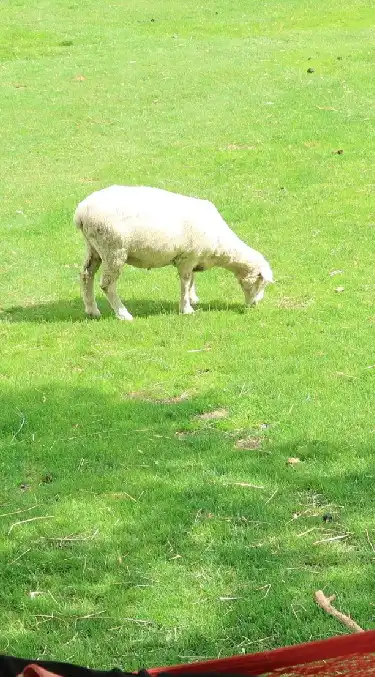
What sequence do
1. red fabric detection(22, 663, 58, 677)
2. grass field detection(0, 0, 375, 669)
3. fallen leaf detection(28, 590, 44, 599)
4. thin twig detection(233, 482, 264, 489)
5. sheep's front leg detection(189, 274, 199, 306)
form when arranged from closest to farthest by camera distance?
red fabric detection(22, 663, 58, 677)
grass field detection(0, 0, 375, 669)
fallen leaf detection(28, 590, 44, 599)
thin twig detection(233, 482, 264, 489)
sheep's front leg detection(189, 274, 199, 306)

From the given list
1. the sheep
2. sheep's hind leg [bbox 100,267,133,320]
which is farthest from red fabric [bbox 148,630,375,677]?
sheep's hind leg [bbox 100,267,133,320]

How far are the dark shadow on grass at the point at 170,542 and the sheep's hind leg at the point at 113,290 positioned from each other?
3.68 meters

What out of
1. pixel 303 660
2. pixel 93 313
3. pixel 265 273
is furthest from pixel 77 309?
pixel 303 660

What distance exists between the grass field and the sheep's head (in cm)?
20

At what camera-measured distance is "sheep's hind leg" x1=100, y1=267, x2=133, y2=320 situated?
12641mm

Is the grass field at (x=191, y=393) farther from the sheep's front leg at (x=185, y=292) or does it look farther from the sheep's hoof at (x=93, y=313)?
the sheep's front leg at (x=185, y=292)

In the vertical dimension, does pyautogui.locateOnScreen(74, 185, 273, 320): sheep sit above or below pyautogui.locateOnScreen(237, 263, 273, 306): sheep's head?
above

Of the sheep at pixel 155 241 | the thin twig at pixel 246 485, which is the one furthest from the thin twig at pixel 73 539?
the sheep at pixel 155 241

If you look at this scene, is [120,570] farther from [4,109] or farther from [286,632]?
[4,109]

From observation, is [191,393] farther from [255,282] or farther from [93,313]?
[255,282]

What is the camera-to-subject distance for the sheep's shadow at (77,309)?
13305 millimetres

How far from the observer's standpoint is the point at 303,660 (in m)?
3.33

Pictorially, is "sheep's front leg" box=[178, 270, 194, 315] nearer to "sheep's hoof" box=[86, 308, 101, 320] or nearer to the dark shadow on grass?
"sheep's hoof" box=[86, 308, 101, 320]

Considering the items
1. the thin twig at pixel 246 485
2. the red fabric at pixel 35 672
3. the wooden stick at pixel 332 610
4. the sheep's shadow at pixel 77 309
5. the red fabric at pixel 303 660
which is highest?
the red fabric at pixel 35 672
